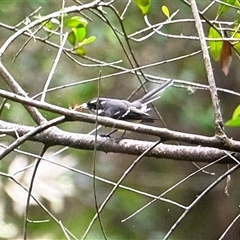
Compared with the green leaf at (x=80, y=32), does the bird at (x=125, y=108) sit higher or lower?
lower

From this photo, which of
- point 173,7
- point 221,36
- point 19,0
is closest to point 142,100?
point 221,36

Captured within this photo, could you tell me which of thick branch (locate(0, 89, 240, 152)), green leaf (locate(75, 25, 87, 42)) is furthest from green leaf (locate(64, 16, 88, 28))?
thick branch (locate(0, 89, 240, 152))

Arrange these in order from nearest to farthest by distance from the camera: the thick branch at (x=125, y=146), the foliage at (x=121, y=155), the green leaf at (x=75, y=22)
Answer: the thick branch at (x=125, y=146) < the green leaf at (x=75, y=22) < the foliage at (x=121, y=155)

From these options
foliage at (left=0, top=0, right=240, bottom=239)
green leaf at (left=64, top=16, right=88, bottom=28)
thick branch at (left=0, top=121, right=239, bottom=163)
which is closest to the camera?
thick branch at (left=0, top=121, right=239, bottom=163)

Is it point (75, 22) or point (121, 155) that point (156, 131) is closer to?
point (75, 22)

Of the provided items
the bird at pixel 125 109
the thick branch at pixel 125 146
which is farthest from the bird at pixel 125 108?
the thick branch at pixel 125 146

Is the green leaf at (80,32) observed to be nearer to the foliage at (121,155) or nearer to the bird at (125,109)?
the bird at (125,109)

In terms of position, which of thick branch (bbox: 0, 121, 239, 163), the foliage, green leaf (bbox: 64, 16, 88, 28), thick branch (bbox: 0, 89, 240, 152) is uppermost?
green leaf (bbox: 64, 16, 88, 28)

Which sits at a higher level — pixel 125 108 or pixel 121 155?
pixel 125 108

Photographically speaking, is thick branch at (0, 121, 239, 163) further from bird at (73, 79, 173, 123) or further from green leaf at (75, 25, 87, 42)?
green leaf at (75, 25, 87, 42)

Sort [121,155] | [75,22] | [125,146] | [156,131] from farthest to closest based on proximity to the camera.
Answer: [121,155], [75,22], [125,146], [156,131]

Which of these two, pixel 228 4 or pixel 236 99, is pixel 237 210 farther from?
pixel 228 4

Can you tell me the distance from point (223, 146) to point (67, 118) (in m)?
0.20

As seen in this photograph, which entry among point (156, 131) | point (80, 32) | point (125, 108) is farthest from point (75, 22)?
point (156, 131)
